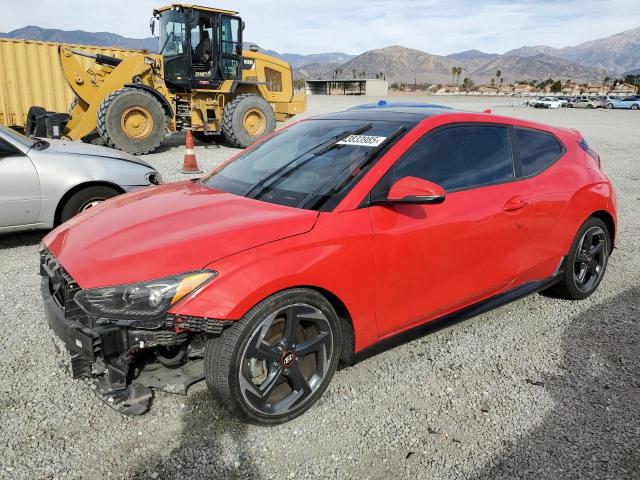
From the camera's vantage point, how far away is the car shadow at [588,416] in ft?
7.86

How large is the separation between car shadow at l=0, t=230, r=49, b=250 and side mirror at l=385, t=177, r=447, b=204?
445 centimetres

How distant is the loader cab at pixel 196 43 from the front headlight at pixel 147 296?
1078 centimetres

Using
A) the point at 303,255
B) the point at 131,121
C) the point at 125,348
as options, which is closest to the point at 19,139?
the point at 125,348

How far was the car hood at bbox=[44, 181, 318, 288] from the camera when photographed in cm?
238

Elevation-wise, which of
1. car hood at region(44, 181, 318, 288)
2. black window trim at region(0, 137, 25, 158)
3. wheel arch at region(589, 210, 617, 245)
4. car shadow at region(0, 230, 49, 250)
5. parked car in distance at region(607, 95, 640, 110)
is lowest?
car shadow at region(0, 230, 49, 250)

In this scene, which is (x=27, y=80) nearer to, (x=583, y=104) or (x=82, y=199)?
(x=82, y=199)

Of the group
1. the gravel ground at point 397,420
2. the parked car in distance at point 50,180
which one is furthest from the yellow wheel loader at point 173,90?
the gravel ground at point 397,420

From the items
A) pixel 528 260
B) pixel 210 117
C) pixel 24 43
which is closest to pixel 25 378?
pixel 528 260

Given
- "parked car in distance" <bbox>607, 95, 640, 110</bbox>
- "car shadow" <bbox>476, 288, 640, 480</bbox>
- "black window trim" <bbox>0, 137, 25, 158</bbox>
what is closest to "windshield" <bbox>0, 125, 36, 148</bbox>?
"black window trim" <bbox>0, 137, 25, 158</bbox>

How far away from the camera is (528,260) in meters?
3.62

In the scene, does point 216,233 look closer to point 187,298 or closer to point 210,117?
point 187,298

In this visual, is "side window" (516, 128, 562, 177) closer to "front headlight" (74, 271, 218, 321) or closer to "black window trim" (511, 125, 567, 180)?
"black window trim" (511, 125, 567, 180)

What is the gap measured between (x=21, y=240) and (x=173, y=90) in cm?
775

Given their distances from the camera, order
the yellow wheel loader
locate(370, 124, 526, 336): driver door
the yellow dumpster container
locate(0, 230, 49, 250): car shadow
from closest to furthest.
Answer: locate(370, 124, 526, 336): driver door, locate(0, 230, 49, 250): car shadow, the yellow wheel loader, the yellow dumpster container
